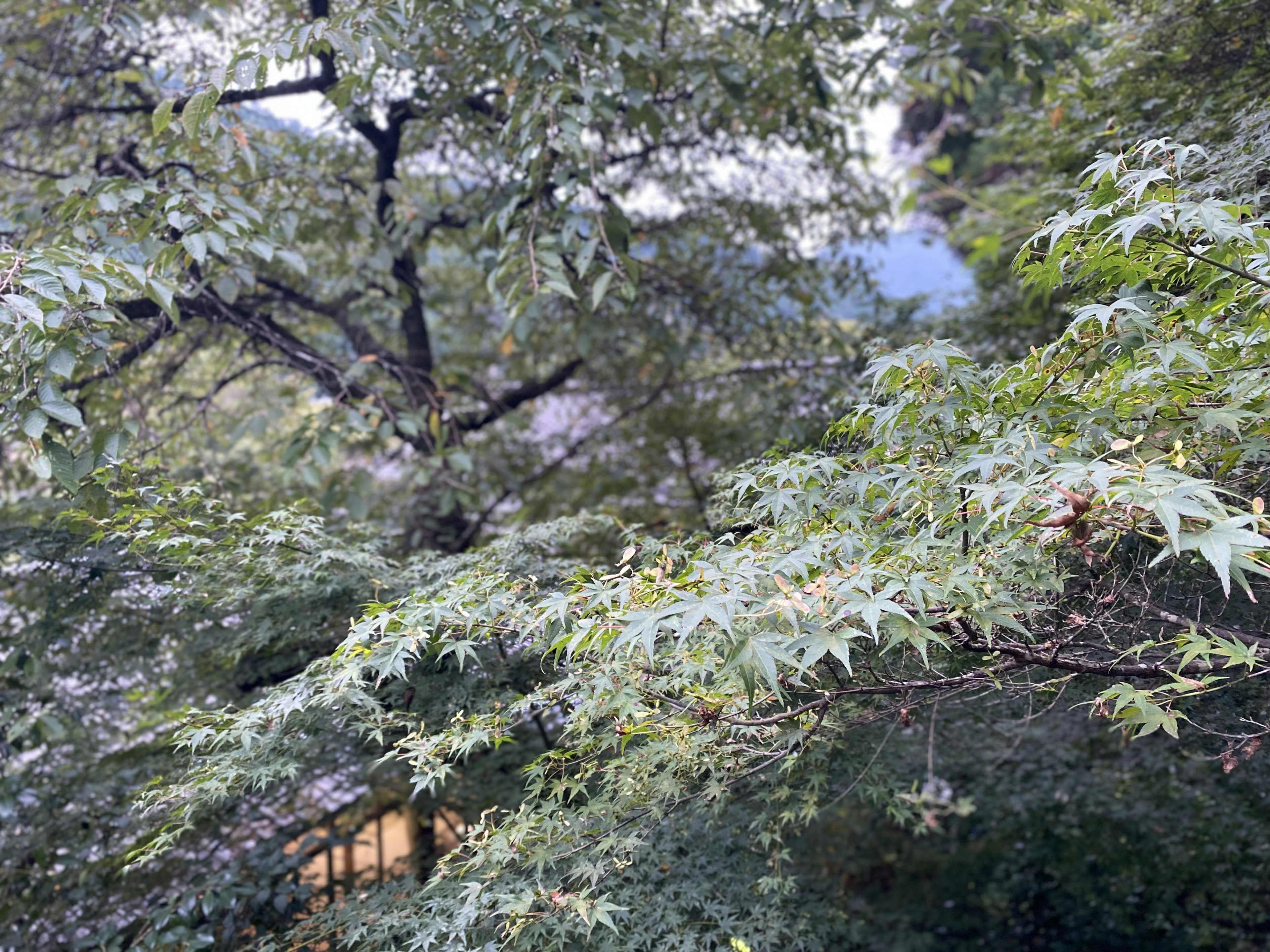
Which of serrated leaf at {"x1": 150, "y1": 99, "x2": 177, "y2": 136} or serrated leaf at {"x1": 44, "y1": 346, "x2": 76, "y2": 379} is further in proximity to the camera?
serrated leaf at {"x1": 150, "y1": 99, "x2": 177, "y2": 136}

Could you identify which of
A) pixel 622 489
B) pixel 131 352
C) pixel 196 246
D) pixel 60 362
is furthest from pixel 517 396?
pixel 60 362

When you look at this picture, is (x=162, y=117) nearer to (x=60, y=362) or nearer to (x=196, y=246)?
(x=196, y=246)

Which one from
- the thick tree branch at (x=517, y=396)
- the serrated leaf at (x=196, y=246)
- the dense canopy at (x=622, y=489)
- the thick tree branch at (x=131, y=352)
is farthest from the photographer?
the thick tree branch at (x=517, y=396)

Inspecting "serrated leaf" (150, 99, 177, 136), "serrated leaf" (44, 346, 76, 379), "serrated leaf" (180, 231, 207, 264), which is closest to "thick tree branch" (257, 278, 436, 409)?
"serrated leaf" (180, 231, 207, 264)

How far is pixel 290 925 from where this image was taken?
7.48ft

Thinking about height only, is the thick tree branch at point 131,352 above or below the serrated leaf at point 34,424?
above

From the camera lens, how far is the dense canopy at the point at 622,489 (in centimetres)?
149

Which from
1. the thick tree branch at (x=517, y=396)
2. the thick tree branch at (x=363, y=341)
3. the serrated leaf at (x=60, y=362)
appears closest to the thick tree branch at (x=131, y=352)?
the thick tree branch at (x=363, y=341)

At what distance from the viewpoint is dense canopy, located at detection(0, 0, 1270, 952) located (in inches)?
58.7

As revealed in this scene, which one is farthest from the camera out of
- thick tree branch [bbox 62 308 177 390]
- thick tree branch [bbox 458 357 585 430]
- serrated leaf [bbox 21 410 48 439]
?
thick tree branch [bbox 458 357 585 430]

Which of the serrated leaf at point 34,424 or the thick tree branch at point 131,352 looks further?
the thick tree branch at point 131,352

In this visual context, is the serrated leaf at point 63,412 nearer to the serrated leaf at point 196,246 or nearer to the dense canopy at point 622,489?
the dense canopy at point 622,489

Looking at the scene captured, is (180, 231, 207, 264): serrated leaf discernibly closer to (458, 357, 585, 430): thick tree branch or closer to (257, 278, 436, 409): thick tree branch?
(257, 278, 436, 409): thick tree branch

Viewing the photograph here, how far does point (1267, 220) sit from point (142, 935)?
3096mm
